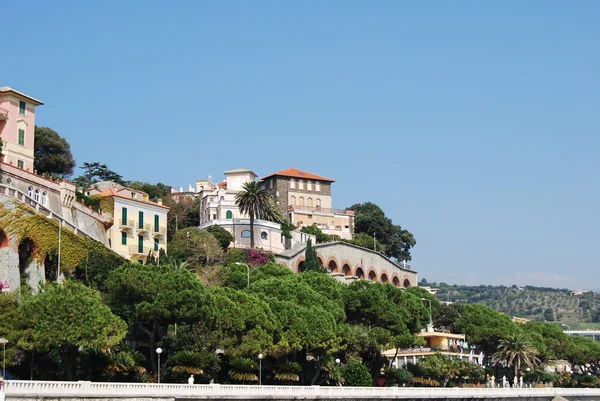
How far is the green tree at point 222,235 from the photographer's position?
94.9 meters

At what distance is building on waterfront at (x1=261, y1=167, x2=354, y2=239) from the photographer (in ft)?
421

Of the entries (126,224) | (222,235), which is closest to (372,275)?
(222,235)

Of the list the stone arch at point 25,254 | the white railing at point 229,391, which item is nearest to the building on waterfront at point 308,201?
the white railing at point 229,391

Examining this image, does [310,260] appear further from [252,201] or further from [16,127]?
[16,127]

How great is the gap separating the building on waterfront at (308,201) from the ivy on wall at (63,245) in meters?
62.3

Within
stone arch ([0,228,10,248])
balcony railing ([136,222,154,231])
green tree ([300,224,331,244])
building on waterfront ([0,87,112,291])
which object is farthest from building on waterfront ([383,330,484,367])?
stone arch ([0,228,10,248])

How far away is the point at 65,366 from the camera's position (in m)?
46.9

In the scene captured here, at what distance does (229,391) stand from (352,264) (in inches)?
2604

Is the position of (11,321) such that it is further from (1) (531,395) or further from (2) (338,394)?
(1) (531,395)

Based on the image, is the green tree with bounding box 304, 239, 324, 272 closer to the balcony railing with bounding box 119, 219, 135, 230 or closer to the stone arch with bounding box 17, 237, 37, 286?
the balcony railing with bounding box 119, 219, 135, 230

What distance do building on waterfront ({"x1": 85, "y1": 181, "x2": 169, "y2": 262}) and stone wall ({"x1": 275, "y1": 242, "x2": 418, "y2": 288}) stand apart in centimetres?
1783

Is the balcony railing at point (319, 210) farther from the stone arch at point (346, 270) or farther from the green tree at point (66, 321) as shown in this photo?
the green tree at point (66, 321)

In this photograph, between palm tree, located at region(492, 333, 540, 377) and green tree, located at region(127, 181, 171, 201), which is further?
green tree, located at region(127, 181, 171, 201)

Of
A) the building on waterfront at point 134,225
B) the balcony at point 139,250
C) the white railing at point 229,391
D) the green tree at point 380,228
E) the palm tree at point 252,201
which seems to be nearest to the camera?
the white railing at point 229,391
